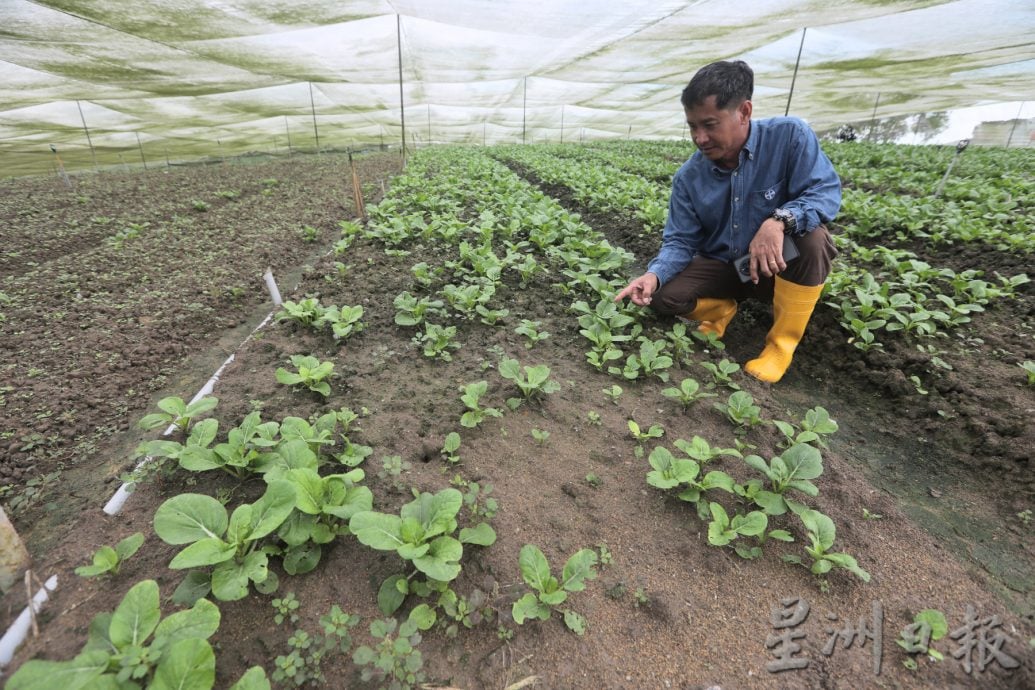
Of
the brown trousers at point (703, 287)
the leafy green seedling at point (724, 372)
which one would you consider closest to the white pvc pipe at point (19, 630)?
the leafy green seedling at point (724, 372)

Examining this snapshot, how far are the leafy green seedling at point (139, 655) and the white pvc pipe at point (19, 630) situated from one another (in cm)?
28

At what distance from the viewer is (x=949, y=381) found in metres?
2.33

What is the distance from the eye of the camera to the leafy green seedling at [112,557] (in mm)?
1281

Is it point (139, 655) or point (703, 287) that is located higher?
point (703, 287)

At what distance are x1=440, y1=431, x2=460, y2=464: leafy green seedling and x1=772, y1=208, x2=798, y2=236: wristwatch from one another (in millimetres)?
2067

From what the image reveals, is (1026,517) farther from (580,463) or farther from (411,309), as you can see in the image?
(411,309)

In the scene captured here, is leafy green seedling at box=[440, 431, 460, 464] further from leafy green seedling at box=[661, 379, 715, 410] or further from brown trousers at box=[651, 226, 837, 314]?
brown trousers at box=[651, 226, 837, 314]

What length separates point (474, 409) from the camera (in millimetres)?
2014

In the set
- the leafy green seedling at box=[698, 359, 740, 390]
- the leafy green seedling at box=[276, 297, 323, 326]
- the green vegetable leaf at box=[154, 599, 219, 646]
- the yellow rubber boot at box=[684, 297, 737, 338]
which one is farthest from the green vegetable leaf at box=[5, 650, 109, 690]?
the yellow rubber boot at box=[684, 297, 737, 338]

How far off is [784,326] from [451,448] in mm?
2122

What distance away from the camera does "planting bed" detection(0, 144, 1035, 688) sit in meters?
1.24

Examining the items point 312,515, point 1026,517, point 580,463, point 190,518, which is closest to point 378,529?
point 312,515

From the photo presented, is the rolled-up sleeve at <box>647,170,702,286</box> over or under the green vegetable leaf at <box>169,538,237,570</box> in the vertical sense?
over

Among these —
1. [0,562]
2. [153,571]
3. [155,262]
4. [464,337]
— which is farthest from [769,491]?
[155,262]
